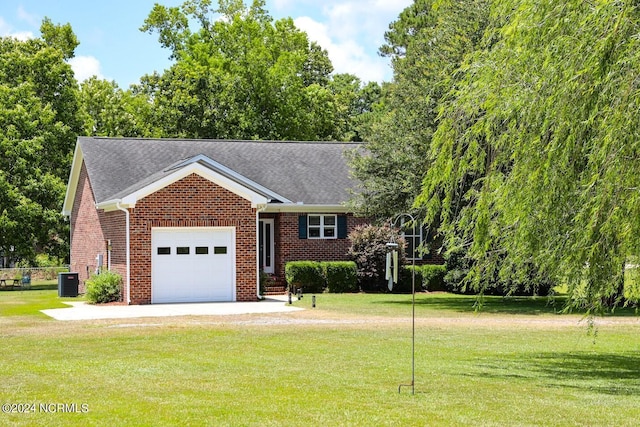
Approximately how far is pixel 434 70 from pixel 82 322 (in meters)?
12.8

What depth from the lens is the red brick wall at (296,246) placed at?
35.6 m

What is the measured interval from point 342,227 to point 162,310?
11.1 meters

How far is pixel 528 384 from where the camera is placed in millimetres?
13625

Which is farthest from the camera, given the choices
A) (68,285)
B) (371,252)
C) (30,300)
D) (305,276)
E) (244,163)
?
(244,163)

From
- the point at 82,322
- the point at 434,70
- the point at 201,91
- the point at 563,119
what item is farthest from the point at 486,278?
the point at 201,91

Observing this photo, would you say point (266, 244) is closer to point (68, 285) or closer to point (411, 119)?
point (68, 285)

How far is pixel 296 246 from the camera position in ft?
117

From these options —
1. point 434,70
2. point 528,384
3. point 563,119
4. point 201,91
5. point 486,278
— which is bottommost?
point 528,384

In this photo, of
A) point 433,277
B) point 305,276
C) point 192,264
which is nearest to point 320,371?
point 192,264

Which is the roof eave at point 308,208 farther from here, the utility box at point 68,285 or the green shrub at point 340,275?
the utility box at point 68,285

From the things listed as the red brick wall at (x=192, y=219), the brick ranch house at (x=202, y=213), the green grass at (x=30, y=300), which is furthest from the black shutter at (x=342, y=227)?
the green grass at (x=30, y=300)

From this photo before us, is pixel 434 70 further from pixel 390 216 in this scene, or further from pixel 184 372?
pixel 184 372

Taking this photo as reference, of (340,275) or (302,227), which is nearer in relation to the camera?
(340,275)

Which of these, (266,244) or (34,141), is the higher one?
(34,141)
